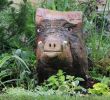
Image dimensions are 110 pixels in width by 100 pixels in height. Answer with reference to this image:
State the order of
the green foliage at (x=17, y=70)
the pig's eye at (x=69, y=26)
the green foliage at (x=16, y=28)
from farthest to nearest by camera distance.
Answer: the green foliage at (x=16, y=28) → the green foliage at (x=17, y=70) → the pig's eye at (x=69, y=26)

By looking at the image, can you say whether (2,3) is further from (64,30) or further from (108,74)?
(108,74)

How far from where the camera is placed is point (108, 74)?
750cm

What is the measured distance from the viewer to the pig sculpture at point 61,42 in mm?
6375

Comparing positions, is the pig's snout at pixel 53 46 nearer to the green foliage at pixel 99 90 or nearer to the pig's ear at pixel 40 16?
the pig's ear at pixel 40 16

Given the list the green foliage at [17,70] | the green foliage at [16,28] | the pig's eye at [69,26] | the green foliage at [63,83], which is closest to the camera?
the green foliage at [63,83]

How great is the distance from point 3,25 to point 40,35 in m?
1.17

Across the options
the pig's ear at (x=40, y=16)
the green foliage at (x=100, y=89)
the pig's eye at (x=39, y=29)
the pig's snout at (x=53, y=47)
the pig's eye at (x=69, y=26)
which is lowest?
the green foliage at (x=100, y=89)

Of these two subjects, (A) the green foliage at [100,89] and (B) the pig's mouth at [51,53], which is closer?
(B) the pig's mouth at [51,53]

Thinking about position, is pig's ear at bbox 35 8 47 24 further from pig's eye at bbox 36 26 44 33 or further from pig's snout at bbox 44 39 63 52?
pig's snout at bbox 44 39 63 52

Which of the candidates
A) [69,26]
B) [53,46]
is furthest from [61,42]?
[69,26]

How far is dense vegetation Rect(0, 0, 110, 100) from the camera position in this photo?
20.8ft

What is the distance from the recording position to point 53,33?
649 centimetres

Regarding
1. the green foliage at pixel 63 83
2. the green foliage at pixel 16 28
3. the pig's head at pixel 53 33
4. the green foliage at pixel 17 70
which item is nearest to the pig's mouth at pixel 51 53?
the pig's head at pixel 53 33

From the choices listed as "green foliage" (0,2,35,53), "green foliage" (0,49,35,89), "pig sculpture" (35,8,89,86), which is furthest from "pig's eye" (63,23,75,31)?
"green foliage" (0,2,35,53)
